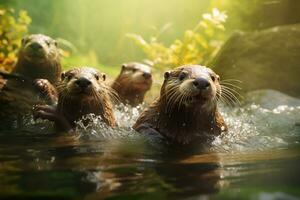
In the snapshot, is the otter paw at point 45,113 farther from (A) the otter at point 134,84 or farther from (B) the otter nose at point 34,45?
(A) the otter at point 134,84

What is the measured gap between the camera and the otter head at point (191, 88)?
3.80 meters

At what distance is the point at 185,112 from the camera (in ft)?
13.5

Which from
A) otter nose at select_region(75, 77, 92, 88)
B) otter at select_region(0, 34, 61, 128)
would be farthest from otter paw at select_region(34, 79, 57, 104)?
otter nose at select_region(75, 77, 92, 88)

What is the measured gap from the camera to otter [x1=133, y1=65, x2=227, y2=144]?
3954 millimetres

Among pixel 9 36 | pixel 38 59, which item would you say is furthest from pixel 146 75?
pixel 9 36

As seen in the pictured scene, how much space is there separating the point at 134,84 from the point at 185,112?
2.54 metres

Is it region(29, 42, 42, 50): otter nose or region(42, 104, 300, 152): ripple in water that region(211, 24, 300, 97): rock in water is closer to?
region(42, 104, 300, 152): ripple in water

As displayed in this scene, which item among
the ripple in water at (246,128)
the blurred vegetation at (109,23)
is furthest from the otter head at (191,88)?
the blurred vegetation at (109,23)

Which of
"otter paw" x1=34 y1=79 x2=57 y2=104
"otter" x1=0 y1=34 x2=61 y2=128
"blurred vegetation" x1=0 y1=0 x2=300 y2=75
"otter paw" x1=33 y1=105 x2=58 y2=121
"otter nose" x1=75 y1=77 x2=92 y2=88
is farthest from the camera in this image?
"blurred vegetation" x1=0 y1=0 x2=300 y2=75

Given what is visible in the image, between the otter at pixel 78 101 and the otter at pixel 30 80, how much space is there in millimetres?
469

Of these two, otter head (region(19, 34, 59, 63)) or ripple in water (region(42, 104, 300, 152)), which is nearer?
ripple in water (region(42, 104, 300, 152))

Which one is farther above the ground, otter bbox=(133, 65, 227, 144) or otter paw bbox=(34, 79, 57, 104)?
otter paw bbox=(34, 79, 57, 104)

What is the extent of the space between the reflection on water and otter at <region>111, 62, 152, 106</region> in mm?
1909

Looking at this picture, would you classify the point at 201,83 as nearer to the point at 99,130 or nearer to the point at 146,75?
the point at 99,130
